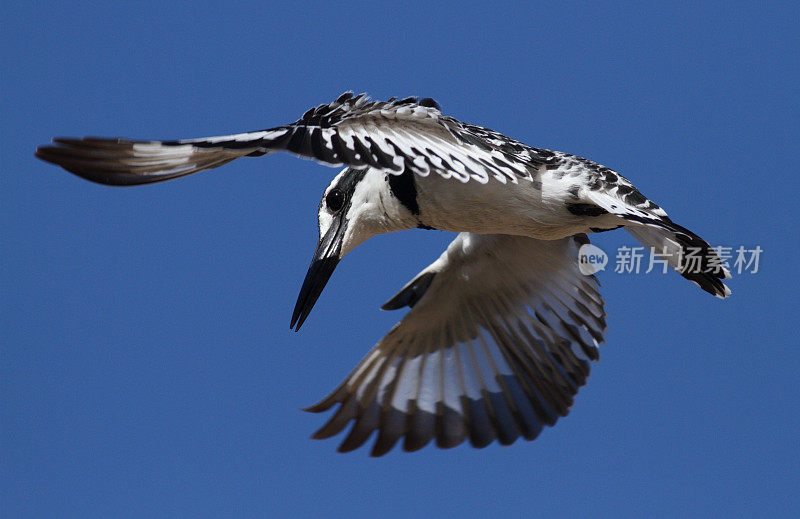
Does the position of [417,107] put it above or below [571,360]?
above

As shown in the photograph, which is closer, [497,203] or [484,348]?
[497,203]

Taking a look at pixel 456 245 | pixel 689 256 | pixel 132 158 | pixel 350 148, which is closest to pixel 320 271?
pixel 456 245

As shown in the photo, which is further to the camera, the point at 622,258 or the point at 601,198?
the point at 622,258

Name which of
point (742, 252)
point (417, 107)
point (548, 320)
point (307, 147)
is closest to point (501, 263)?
point (548, 320)

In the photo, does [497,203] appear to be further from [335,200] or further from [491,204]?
[335,200]

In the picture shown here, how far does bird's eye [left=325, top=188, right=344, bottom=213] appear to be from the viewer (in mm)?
4195

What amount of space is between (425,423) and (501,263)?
2.80 ft

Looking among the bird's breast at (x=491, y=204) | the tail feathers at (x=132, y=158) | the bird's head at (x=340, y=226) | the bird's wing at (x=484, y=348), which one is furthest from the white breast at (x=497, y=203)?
the tail feathers at (x=132, y=158)

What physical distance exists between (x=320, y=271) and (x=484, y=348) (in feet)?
3.91

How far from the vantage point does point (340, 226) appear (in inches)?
165

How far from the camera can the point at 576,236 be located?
4.95 metres

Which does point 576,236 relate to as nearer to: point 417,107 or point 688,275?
point 688,275

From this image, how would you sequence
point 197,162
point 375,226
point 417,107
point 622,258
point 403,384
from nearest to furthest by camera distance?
point 197,162 → point 417,107 → point 375,226 → point 622,258 → point 403,384

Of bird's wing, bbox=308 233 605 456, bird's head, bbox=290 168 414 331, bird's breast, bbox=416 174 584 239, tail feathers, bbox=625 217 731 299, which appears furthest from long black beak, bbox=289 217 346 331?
tail feathers, bbox=625 217 731 299
